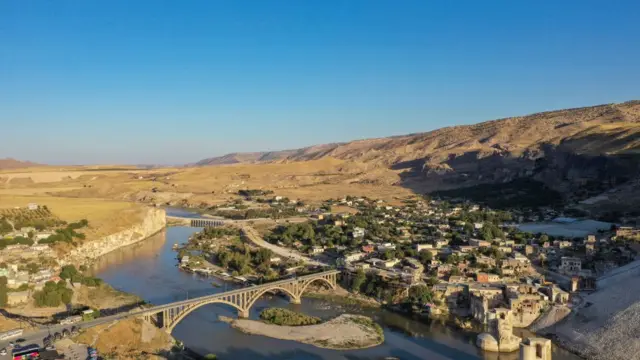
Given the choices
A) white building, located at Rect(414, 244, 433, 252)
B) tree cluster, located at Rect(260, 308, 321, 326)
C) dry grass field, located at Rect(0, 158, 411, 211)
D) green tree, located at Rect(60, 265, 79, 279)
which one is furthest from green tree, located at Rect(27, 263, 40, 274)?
dry grass field, located at Rect(0, 158, 411, 211)

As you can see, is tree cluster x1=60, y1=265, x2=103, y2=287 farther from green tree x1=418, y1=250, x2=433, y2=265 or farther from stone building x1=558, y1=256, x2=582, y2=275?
stone building x1=558, y1=256, x2=582, y2=275

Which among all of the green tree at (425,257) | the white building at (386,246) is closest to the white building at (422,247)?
the green tree at (425,257)

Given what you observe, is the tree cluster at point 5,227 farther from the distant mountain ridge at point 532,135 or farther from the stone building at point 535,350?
the distant mountain ridge at point 532,135

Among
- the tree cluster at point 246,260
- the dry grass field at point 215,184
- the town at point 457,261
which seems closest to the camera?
the town at point 457,261

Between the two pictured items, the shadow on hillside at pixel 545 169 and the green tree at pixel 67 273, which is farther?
the shadow on hillside at pixel 545 169

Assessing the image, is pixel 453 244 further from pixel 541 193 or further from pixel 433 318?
pixel 541 193

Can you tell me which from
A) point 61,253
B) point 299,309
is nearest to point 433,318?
point 299,309
